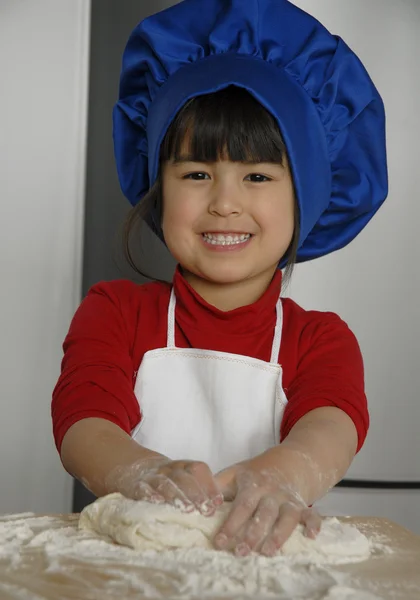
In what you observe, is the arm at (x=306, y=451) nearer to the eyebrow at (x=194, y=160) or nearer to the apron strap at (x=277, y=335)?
the apron strap at (x=277, y=335)

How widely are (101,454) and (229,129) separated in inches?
14.9

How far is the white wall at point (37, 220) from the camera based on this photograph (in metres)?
1.55

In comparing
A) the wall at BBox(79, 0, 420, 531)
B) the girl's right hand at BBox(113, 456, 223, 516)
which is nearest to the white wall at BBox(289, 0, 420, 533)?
the wall at BBox(79, 0, 420, 531)

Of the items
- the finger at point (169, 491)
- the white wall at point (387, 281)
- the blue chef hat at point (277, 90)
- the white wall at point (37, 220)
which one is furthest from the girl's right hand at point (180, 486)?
the white wall at point (37, 220)

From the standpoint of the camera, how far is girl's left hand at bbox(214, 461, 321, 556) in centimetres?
63

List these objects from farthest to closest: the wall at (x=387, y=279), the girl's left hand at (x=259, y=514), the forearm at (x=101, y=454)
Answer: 1. the wall at (x=387, y=279)
2. the forearm at (x=101, y=454)
3. the girl's left hand at (x=259, y=514)

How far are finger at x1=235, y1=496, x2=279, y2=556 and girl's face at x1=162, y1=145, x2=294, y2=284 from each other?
37 cm

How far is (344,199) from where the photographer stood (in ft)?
3.57

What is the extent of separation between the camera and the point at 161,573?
0.57m

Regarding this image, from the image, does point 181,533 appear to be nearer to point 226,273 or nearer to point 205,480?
point 205,480

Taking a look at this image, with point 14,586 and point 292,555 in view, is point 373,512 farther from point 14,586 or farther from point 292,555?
point 14,586

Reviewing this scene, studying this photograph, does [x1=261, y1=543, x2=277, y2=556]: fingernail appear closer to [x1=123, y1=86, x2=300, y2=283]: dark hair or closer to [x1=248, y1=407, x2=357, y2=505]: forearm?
[x1=248, y1=407, x2=357, y2=505]: forearm

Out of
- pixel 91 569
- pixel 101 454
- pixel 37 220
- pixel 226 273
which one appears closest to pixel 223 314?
pixel 226 273

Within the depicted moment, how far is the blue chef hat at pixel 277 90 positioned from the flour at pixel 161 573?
50 cm
